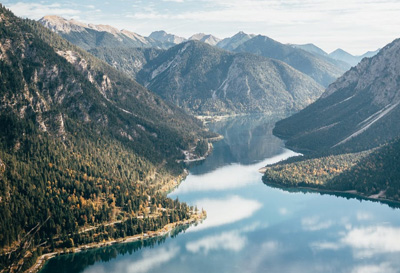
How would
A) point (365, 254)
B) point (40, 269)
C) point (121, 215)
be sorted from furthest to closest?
1. point (121, 215)
2. point (365, 254)
3. point (40, 269)

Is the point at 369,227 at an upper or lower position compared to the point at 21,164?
lower

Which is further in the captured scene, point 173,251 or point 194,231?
point 194,231

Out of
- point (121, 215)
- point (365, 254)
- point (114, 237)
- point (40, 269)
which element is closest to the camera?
point (40, 269)

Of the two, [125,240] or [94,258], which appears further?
[125,240]

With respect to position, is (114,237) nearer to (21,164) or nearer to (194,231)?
(194,231)

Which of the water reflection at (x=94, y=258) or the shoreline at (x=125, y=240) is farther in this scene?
the shoreline at (x=125, y=240)

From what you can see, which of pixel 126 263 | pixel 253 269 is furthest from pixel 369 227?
pixel 126 263

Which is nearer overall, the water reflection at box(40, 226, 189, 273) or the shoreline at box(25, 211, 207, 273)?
the water reflection at box(40, 226, 189, 273)
